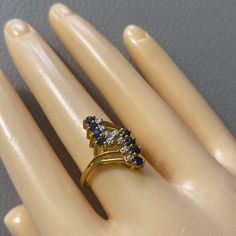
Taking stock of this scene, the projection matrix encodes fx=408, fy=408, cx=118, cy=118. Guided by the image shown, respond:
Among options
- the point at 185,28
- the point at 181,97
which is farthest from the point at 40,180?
the point at 185,28

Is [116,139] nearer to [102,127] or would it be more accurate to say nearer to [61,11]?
[102,127]

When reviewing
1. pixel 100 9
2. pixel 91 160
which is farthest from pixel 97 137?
pixel 100 9

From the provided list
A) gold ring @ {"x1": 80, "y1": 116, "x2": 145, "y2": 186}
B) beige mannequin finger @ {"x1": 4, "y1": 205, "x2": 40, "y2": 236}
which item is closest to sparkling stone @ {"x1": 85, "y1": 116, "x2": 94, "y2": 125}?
gold ring @ {"x1": 80, "y1": 116, "x2": 145, "y2": 186}

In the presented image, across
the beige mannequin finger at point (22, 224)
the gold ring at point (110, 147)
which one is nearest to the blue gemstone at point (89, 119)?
the gold ring at point (110, 147)

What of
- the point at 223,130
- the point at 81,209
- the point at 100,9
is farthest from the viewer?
the point at 100,9

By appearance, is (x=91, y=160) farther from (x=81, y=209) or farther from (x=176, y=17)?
(x=176, y=17)

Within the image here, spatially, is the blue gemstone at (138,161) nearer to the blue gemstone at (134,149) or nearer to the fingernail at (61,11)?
the blue gemstone at (134,149)
